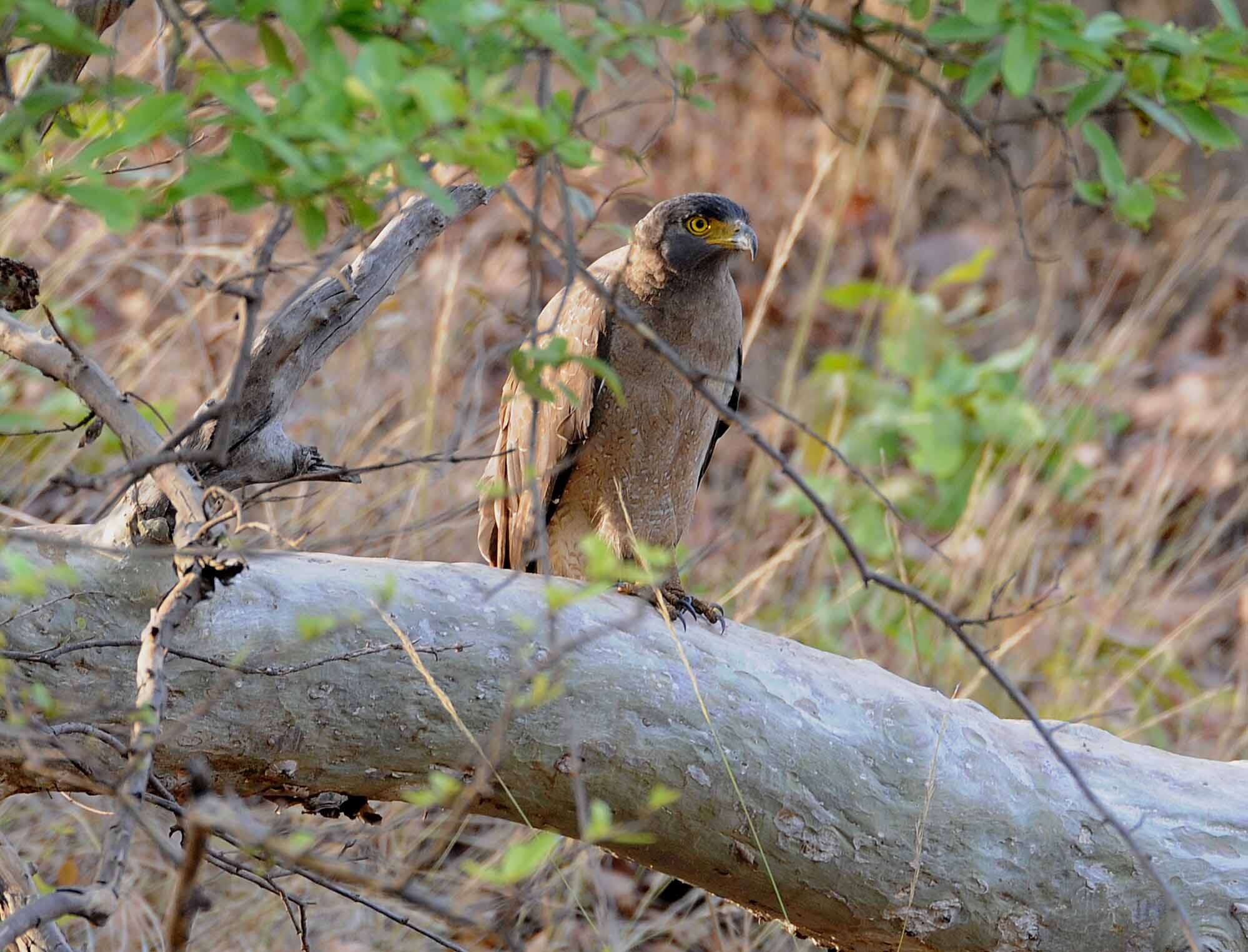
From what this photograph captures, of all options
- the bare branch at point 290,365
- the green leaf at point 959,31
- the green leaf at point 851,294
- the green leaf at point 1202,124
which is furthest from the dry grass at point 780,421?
the green leaf at point 1202,124

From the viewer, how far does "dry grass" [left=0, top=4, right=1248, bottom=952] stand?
3885 mm

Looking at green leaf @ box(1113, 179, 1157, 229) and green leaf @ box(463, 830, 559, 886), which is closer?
green leaf @ box(463, 830, 559, 886)

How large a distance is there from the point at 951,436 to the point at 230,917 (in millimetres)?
3706

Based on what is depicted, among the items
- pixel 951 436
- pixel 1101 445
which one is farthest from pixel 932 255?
pixel 951 436

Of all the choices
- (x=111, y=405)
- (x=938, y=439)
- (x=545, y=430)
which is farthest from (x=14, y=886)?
(x=938, y=439)

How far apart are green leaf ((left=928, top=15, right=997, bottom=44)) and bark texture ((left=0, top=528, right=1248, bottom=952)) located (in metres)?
1.32

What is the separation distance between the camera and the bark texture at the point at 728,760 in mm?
2389

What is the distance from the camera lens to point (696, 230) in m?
3.55

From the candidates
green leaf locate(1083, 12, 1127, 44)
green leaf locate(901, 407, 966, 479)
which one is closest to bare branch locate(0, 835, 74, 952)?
green leaf locate(1083, 12, 1127, 44)

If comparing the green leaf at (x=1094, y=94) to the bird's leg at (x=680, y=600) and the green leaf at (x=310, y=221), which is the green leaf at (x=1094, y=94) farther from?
the green leaf at (x=310, y=221)

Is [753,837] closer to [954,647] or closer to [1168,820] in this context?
[1168,820]

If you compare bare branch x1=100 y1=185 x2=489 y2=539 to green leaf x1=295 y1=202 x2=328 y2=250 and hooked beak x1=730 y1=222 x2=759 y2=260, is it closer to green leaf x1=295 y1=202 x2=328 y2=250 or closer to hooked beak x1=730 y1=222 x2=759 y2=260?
green leaf x1=295 y1=202 x2=328 y2=250

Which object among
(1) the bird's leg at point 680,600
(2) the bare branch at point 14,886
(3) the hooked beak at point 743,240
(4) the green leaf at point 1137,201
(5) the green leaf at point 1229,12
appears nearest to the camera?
(2) the bare branch at point 14,886

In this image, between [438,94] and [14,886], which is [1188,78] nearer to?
[438,94]
